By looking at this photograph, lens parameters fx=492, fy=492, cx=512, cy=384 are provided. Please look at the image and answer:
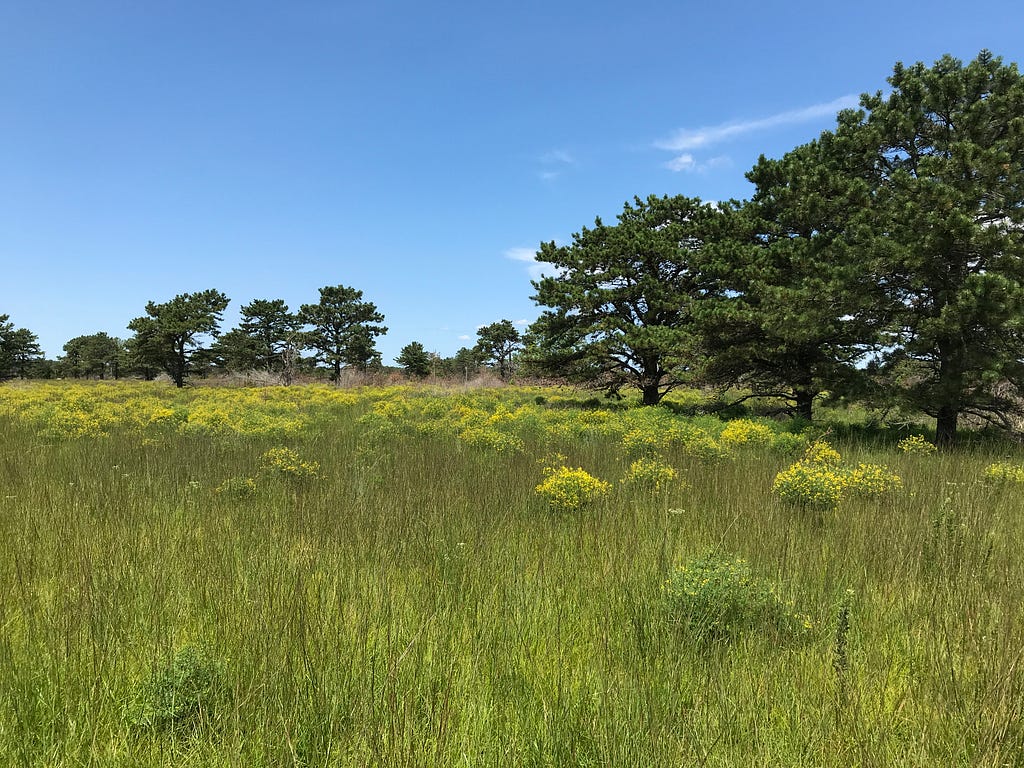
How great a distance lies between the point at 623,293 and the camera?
57.0 feet

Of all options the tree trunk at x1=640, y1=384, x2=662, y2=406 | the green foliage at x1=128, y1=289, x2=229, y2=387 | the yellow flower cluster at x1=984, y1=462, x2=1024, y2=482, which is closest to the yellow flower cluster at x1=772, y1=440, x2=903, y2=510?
the yellow flower cluster at x1=984, y1=462, x2=1024, y2=482

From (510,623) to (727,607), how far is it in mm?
1229

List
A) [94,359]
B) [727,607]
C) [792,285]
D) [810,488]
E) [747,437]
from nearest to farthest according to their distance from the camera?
[727,607] < [810,488] < [747,437] < [792,285] < [94,359]

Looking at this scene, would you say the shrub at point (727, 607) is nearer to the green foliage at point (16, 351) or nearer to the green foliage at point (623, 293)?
the green foliage at point (623, 293)

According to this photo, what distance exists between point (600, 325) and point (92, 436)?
14.0m

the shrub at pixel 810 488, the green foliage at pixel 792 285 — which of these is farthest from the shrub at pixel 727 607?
the green foliage at pixel 792 285

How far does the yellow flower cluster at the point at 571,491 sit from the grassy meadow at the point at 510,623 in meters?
0.02

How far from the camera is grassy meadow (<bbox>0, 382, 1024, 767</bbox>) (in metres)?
1.94

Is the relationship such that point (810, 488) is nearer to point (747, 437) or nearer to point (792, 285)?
point (747, 437)

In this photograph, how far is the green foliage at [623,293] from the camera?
1680 centimetres

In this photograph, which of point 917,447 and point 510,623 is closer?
point 510,623

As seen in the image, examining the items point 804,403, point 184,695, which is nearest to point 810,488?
point 184,695

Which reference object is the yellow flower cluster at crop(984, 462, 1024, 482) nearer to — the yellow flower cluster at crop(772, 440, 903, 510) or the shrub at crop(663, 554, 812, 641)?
the yellow flower cluster at crop(772, 440, 903, 510)

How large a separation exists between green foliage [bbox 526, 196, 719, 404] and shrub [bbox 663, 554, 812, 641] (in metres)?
13.6
